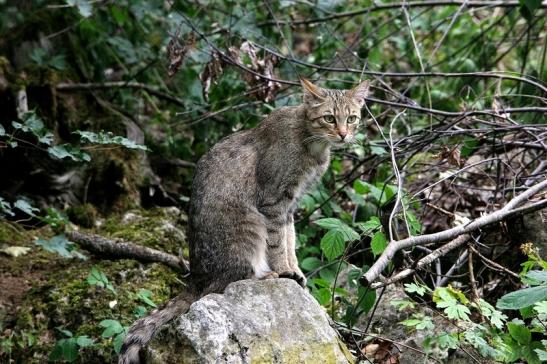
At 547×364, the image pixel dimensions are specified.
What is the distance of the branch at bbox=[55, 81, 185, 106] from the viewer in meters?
7.52

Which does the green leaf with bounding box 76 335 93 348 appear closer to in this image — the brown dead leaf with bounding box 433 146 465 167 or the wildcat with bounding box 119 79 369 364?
the wildcat with bounding box 119 79 369 364

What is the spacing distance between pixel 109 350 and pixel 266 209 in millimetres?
1566

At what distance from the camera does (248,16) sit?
23.8ft

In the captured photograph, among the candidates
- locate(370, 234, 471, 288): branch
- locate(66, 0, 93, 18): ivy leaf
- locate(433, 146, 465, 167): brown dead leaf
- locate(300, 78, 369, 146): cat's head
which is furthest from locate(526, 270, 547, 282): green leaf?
locate(66, 0, 93, 18): ivy leaf

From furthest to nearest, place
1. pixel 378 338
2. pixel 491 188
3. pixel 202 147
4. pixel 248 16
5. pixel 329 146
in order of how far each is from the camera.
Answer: pixel 202 147 → pixel 248 16 → pixel 491 188 → pixel 329 146 → pixel 378 338

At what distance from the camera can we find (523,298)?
3.75 m

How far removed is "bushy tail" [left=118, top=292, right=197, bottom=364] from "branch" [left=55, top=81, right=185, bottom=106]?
11.6 feet

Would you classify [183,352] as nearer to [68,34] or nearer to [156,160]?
[156,160]

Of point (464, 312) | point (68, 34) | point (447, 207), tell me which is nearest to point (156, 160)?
point (68, 34)

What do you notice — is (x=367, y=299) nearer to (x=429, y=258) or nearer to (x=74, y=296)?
(x=429, y=258)

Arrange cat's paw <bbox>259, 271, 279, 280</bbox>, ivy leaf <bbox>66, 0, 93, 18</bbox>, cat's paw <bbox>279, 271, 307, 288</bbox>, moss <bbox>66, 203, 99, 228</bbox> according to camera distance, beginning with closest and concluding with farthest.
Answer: cat's paw <bbox>259, 271, 279, 280</bbox> < cat's paw <bbox>279, 271, 307, 288</bbox> < moss <bbox>66, 203, 99, 228</bbox> < ivy leaf <bbox>66, 0, 93, 18</bbox>

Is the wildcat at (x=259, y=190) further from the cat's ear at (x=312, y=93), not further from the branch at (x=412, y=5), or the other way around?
the branch at (x=412, y=5)

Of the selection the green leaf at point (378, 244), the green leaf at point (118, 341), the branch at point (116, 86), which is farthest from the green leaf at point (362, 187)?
the branch at point (116, 86)

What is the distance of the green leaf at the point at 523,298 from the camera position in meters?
3.70
